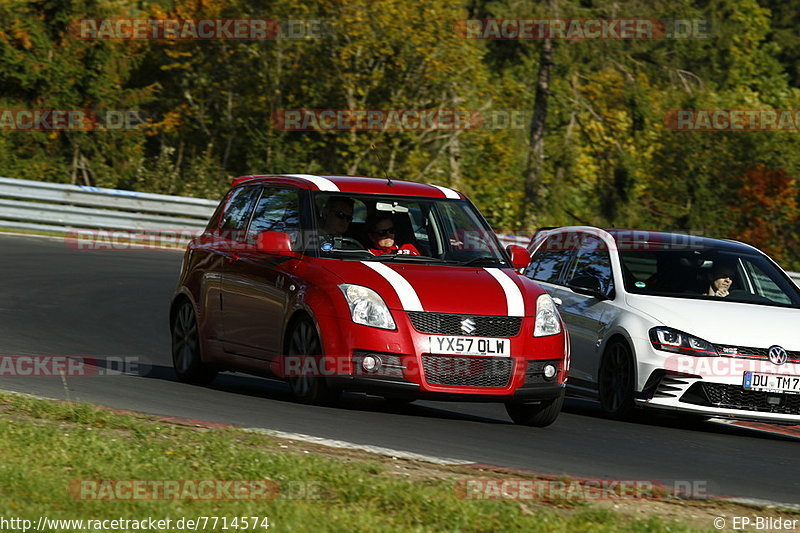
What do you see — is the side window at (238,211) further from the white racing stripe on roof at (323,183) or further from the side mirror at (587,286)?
the side mirror at (587,286)

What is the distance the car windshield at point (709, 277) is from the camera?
477 inches

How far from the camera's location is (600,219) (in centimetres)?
4084

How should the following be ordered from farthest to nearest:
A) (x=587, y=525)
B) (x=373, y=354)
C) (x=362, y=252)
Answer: (x=362, y=252) < (x=373, y=354) < (x=587, y=525)

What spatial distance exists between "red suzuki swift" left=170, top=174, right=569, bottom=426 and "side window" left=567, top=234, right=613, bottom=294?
1.44m

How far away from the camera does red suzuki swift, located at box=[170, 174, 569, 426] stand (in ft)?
31.9

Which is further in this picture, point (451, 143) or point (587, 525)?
point (451, 143)

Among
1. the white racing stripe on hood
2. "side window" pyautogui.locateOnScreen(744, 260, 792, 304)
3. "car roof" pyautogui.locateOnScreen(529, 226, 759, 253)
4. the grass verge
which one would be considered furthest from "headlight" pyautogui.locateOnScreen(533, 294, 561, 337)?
"side window" pyautogui.locateOnScreen(744, 260, 792, 304)

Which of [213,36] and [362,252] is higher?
[213,36]

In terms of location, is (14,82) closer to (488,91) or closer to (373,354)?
(488,91)

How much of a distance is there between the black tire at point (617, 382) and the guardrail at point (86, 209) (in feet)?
48.5

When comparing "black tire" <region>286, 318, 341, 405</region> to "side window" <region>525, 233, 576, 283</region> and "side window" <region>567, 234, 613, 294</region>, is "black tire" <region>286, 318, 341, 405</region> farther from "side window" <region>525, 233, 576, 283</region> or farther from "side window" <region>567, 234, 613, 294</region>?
"side window" <region>525, 233, 576, 283</region>

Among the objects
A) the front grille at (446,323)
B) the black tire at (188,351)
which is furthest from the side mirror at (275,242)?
the black tire at (188,351)

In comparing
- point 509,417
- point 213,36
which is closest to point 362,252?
point 509,417

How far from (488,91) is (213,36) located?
28.0 feet
